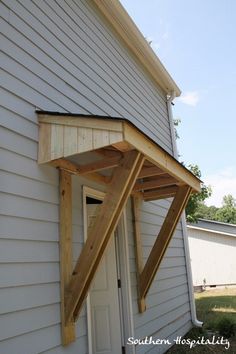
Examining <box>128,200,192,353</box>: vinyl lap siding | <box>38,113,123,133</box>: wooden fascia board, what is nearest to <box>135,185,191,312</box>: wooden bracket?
<box>128,200,192,353</box>: vinyl lap siding

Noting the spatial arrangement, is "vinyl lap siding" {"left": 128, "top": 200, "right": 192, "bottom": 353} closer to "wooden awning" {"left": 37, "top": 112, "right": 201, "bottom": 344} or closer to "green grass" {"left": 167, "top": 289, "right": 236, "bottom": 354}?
"green grass" {"left": 167, "top": 289, "right": 236, "bottom": 354}

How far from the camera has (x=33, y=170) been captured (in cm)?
273

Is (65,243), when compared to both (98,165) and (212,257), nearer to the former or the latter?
(98,165)

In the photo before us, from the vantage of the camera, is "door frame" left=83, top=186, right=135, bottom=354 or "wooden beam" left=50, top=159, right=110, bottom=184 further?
"door frame" left=83, top=186, right=135, bottom=354

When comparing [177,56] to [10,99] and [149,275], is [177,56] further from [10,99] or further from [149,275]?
[10,99]

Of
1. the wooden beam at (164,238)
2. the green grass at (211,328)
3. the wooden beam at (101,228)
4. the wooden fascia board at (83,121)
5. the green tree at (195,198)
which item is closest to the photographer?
the wooden fascia board at (83,121)

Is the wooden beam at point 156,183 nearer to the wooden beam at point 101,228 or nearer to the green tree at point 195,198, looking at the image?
the wooden beam at point 101,228

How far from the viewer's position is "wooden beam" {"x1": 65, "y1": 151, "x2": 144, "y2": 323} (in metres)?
2.69

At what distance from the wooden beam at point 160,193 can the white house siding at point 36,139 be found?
892mm

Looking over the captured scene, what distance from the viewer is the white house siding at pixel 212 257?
15766 mm

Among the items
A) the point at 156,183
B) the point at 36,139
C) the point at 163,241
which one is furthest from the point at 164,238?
the point at 36,139

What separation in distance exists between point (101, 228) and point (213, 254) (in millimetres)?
14856

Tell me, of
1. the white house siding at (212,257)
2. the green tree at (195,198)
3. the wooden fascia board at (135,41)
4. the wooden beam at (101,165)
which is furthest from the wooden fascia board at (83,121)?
the white house siding at (212,257)

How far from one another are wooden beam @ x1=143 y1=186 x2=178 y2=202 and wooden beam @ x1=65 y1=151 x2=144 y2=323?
6.26ft
